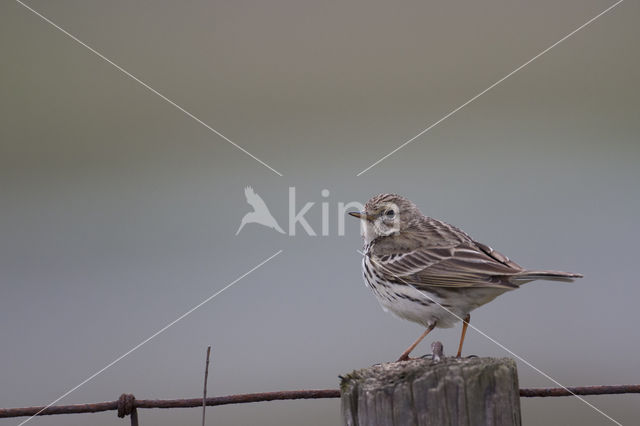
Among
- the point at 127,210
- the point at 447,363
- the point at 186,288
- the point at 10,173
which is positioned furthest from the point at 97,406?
the point at 10,173

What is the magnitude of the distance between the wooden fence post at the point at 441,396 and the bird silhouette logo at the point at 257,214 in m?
5.07

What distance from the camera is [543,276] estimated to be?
13.1 feet

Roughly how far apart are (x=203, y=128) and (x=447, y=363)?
5.99m

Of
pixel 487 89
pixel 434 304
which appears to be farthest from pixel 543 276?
pixel 487 89

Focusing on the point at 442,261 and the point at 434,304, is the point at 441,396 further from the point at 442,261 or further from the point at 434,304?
the point at 442,261

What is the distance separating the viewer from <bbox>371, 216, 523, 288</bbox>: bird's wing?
4.29 metres

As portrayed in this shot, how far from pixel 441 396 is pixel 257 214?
534 centimetres

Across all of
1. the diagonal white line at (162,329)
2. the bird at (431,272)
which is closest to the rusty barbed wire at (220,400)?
the bird at (431,272)

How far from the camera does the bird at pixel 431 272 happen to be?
4.27 m

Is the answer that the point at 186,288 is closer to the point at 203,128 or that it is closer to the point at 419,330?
the point at 203,128

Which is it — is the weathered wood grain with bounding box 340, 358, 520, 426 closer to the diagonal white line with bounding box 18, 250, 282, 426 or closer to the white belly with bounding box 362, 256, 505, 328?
the white belly with bounding box 362, 256, 505, 328

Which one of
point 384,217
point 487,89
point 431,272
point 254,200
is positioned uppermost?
point 487,89

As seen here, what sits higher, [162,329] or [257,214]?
[257,214]

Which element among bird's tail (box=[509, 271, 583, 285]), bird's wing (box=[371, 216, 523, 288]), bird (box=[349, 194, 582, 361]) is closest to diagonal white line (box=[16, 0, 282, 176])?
bird (box=[349, 194, 582, 361])
